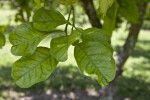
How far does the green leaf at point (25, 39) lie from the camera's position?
1.62ft

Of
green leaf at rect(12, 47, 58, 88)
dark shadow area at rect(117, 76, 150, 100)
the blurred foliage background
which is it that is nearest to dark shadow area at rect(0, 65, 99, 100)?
the blurred foliage background

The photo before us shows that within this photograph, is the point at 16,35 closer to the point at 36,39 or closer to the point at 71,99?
the point at 36,39

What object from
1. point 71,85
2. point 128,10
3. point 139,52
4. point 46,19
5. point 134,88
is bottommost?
point 139,52

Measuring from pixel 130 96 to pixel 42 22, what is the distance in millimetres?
3585

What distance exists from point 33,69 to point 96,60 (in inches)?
6.5

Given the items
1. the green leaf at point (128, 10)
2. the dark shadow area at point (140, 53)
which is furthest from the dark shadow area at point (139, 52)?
the green leaf at point (128, 10)

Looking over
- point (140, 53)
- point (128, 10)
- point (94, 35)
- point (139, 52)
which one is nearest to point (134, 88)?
point (140, 53)

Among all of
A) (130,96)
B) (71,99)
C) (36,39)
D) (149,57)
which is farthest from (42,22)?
(149,57)

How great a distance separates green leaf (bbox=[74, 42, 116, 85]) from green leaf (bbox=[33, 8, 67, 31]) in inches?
3.4

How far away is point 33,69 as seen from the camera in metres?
0.50

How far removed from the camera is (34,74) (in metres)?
0.49

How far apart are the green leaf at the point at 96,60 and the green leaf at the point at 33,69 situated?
2.9 inches

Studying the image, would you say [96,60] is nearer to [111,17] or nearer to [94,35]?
[94,35]

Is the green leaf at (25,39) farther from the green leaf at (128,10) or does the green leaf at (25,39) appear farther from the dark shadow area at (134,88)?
the dark shadow area at (134,88)
